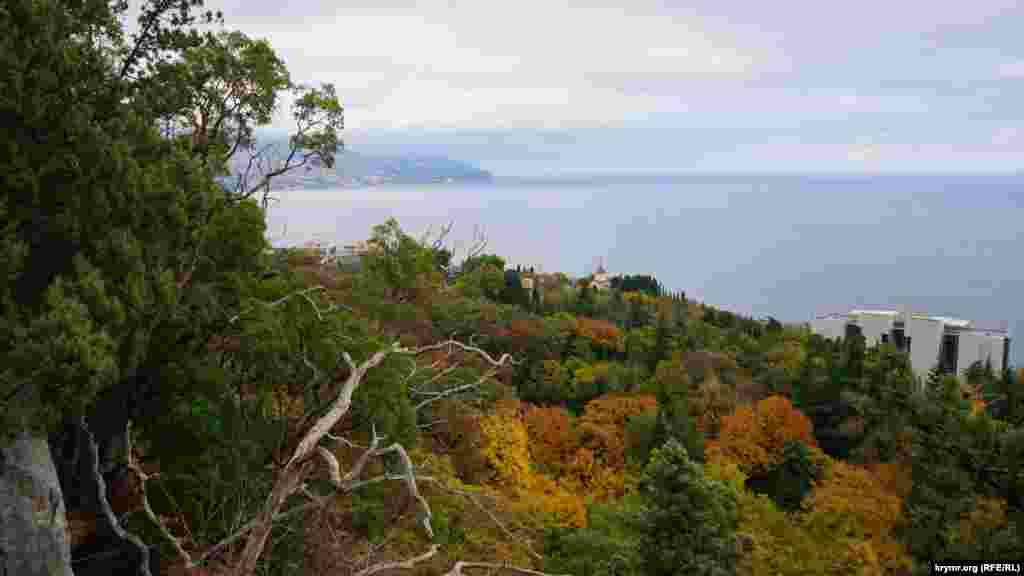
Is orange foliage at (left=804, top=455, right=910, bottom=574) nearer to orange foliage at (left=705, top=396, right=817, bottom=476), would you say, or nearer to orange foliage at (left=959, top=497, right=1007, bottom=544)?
orange foliage at (left=959, top=497, right=1007, bottom=544)

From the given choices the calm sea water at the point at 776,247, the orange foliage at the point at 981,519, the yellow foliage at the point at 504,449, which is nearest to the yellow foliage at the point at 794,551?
the orange foliage at the point at 981,519

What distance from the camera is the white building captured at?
3309 cm

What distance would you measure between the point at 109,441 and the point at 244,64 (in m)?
3.84

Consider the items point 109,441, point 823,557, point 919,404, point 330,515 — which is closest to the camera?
point 109,441

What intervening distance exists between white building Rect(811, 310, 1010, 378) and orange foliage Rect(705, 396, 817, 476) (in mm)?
16631

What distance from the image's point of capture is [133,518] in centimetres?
614

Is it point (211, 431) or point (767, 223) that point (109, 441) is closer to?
point (211, 431)

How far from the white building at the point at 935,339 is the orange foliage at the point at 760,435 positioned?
1663cm

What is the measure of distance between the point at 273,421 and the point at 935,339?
34284 millimetres

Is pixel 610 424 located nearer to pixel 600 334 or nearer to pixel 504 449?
pixel 504 449

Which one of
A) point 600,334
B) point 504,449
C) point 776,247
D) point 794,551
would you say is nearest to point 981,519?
point 794,551

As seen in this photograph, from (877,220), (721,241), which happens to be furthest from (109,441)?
(877,220)

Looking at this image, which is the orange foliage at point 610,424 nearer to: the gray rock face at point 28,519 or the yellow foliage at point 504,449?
the yellow foliage at point 504,449

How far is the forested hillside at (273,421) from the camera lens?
3871 millimetres
